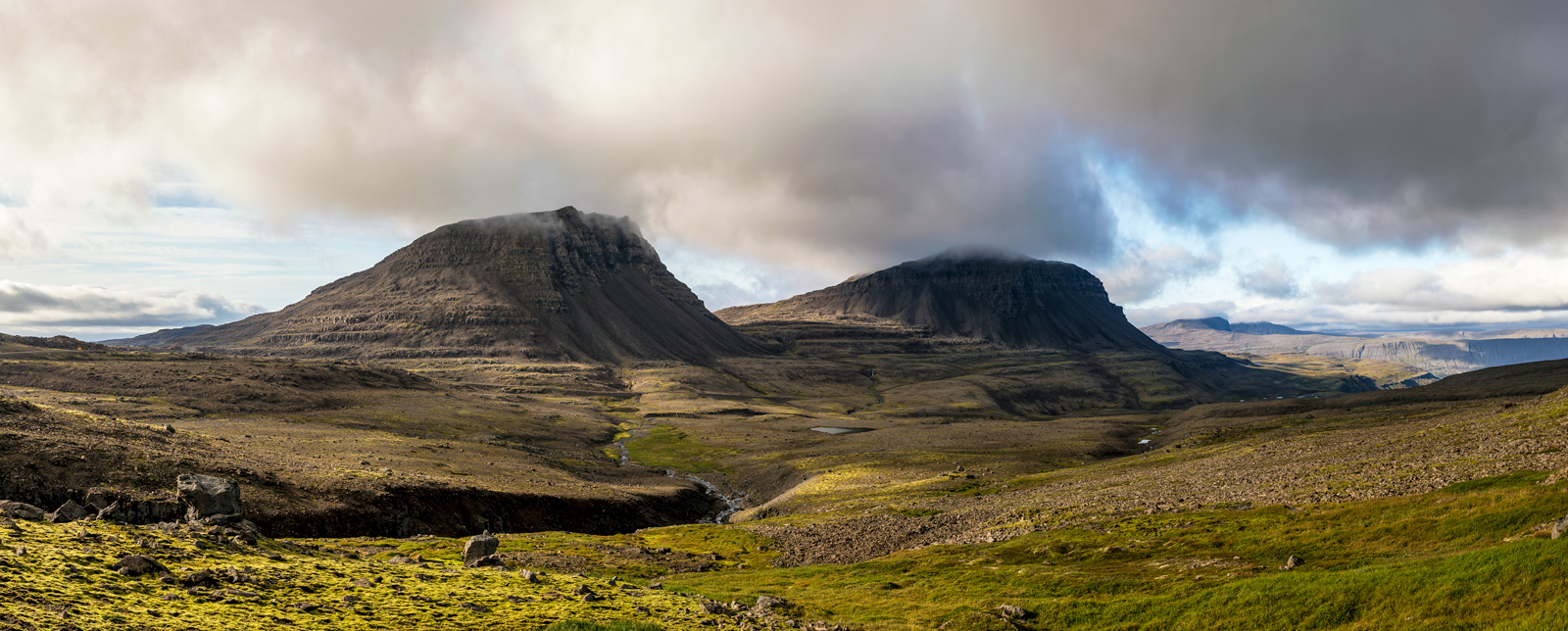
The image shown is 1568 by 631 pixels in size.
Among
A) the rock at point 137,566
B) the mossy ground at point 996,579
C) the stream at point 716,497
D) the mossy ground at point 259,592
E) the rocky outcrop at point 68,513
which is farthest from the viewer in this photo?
the stream at point 716,497

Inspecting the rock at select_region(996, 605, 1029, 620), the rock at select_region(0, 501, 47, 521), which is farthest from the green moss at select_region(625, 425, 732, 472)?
the rock at select_region(0, 501, 47, 521)

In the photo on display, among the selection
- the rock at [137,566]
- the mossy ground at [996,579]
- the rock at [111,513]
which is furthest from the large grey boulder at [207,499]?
the rock at [137,566]

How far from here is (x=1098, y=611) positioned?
3375 cm

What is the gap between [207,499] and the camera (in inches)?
1398

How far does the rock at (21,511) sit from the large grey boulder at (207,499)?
7.87m

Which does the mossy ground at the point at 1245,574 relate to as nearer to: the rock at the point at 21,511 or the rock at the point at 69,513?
the rock at the point at 69,513

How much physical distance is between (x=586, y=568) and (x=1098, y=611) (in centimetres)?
3337

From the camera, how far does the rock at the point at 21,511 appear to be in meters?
→ 25.6

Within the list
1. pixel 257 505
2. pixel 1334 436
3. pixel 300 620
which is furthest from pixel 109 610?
pixel 1334 436

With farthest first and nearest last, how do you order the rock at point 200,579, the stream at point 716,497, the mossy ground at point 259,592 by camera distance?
the stream at point 716,497 → the rock at point 200,579 → the mossy ground at point 259,592

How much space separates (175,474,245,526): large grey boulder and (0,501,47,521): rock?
7.87 meters

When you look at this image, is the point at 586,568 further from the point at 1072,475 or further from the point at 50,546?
the point at 1072,475

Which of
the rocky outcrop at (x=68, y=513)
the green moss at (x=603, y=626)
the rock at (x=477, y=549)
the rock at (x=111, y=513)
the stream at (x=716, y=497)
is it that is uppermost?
the rocky outcrop at (x=68, y=513)

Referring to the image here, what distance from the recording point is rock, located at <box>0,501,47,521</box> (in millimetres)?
25592
